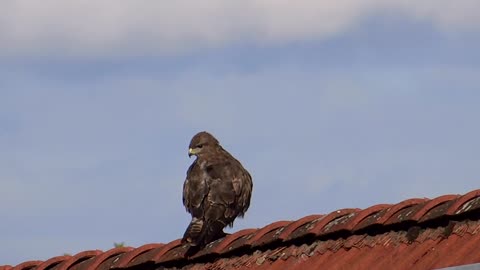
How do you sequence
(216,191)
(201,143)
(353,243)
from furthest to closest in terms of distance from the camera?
(201,143), (216,191), (353,243)

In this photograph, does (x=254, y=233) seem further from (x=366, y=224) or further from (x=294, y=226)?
(x=366, y=224)

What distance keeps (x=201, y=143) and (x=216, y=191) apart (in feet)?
6.13

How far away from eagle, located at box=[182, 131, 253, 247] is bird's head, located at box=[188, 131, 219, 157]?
35 centimetres

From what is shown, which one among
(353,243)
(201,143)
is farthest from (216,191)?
(353,243)

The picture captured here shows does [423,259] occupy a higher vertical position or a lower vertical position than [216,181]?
lower

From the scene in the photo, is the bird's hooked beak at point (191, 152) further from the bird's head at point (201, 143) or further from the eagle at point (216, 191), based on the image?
the eagle at point (216, 191)

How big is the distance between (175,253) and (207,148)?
3.50 m

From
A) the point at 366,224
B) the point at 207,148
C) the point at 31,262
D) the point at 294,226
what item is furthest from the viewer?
the point at 207,148

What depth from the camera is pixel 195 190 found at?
12.0 m

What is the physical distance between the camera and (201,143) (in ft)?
45.3

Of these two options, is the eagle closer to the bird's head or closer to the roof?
the bird's head

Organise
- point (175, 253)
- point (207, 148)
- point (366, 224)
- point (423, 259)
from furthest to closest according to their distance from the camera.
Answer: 1. point (207, 148)
2. point (175, 253)
3. point (366, 224)
4. point (423, 259)

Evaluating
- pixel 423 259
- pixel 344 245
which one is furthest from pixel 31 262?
pixel 423 259

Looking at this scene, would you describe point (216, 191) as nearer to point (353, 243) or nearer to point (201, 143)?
point (201, 143)
